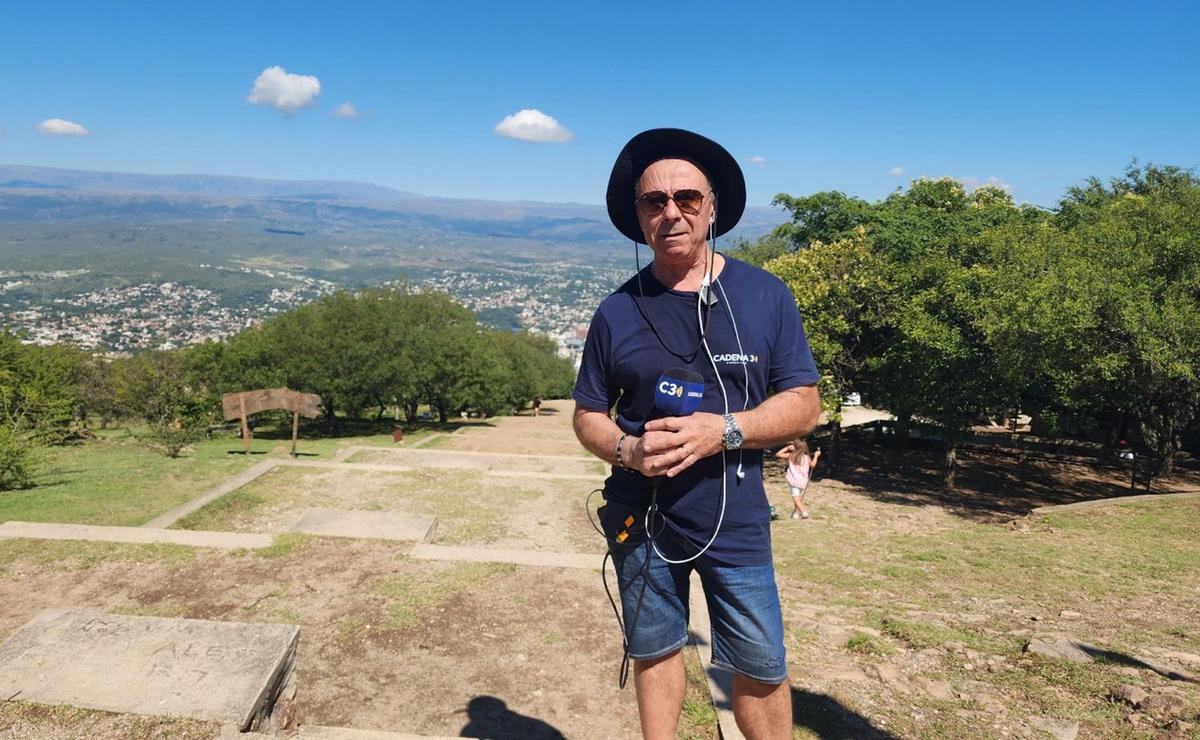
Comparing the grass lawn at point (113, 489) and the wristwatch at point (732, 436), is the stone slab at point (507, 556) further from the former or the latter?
the wristwatch at point (732, 436)

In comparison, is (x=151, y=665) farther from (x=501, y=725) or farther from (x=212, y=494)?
(x=212, y=494)

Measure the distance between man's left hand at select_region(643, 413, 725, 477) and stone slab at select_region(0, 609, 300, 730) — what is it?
2.64 m

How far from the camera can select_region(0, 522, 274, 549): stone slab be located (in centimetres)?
681

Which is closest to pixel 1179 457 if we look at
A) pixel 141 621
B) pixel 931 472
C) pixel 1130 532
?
pixel 931 472

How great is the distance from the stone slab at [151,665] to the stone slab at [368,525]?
3.11 metres

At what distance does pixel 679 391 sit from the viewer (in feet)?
7.37

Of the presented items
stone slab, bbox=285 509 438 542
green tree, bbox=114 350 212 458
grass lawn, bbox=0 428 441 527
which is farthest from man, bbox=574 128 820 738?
green tree, bbox=114 350 212 458

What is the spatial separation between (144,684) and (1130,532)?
12.2 metres

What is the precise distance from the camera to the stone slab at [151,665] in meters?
3.38

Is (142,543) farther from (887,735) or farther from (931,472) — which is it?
(931,472)

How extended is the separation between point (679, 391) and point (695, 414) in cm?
10

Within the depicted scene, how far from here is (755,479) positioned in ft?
8.13

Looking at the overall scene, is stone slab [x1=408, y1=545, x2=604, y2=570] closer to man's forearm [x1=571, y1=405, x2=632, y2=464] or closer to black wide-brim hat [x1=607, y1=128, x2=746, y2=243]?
man's forearm [x1=571, y1=405, x2=632, y2=464]

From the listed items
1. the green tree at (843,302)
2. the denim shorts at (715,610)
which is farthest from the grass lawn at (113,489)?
the green tree at (843,302)
